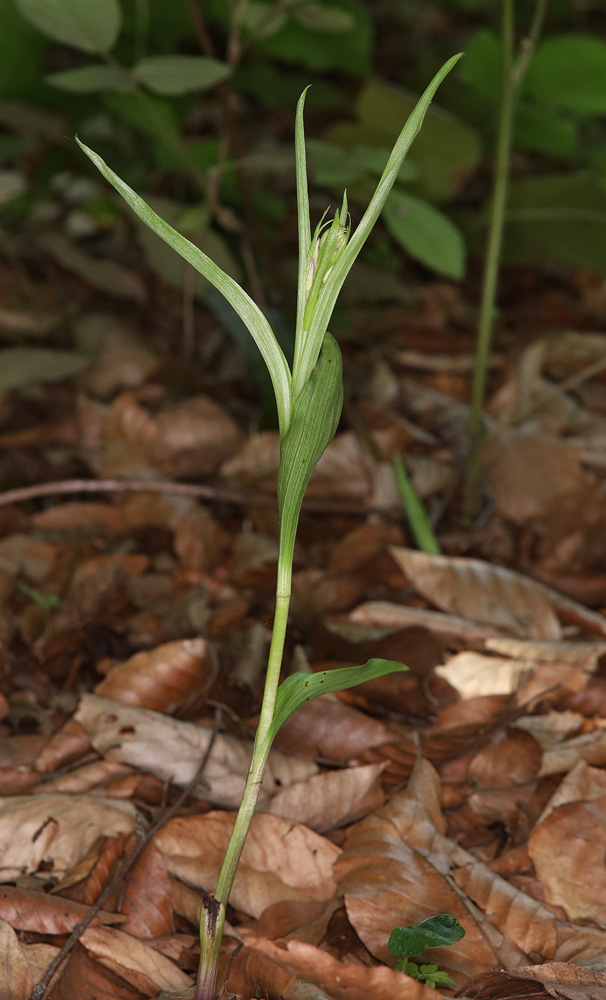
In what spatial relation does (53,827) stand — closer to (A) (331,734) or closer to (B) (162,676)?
(B) (162,676)

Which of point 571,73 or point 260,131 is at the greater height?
point 571,73

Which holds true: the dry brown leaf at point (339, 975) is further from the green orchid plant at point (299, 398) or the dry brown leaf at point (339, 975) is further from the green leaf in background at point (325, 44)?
the green leaf in background at point (325, 44)

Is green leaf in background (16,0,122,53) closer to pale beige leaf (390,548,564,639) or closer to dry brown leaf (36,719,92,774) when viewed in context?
pale beige leaf (390,548,564,639)

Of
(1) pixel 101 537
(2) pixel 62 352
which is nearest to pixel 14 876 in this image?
(1) pixel 101 537

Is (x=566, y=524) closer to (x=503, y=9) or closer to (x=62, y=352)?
(x=503, y=9)

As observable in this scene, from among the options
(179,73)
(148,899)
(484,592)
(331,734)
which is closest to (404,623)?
(484,592)
